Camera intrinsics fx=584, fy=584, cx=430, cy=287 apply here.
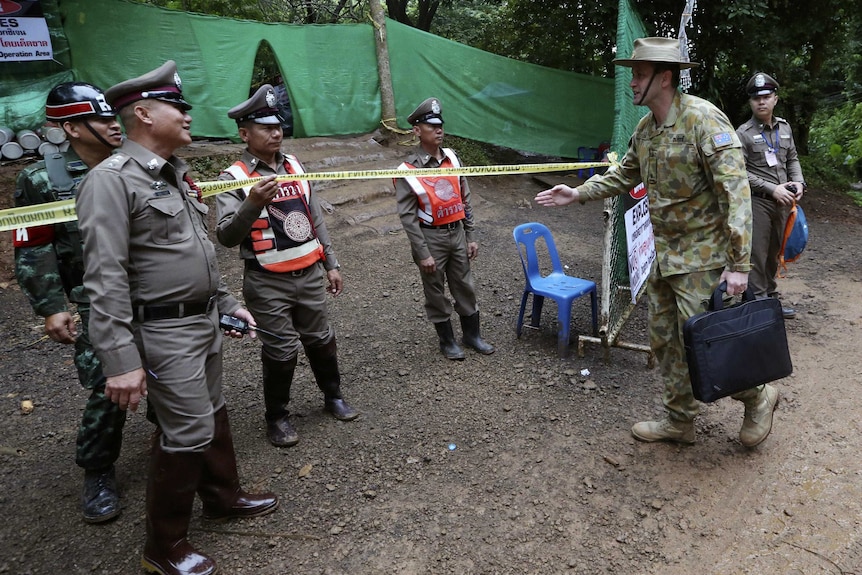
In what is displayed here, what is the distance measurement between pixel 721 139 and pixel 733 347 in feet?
3.16

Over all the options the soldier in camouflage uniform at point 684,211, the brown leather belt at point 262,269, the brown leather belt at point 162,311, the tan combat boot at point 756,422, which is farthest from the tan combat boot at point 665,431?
the brown leather belt at point 162,311

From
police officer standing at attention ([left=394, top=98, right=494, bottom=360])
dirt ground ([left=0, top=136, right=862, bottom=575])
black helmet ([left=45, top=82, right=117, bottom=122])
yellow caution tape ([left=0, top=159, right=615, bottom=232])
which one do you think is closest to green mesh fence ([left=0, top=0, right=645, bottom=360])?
yellow caution tape ([left=0, top=159, right=615, bottom=232])

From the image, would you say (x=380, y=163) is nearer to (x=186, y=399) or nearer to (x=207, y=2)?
(x=207, y=2)

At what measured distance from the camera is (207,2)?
1070 cm

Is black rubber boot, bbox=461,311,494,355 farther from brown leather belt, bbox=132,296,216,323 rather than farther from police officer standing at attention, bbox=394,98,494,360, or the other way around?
brown leather belt, bbox=132,296,216,323

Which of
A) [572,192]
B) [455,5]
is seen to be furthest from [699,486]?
[455,5]

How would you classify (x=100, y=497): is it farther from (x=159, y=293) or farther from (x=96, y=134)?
(x=96, y=134)

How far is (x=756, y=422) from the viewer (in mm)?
3098

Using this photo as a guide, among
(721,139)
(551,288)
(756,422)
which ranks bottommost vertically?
(551,288)

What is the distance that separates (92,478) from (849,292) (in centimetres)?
632

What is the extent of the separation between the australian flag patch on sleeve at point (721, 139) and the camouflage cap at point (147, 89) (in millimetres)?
2346

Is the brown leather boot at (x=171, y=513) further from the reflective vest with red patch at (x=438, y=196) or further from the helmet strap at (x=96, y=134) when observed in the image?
the reflective vest with red patch at (x=438, y=196)

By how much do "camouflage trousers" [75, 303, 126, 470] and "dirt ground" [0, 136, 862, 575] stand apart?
31cm

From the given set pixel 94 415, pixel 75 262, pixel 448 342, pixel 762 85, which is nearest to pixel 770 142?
pixel 762 85
